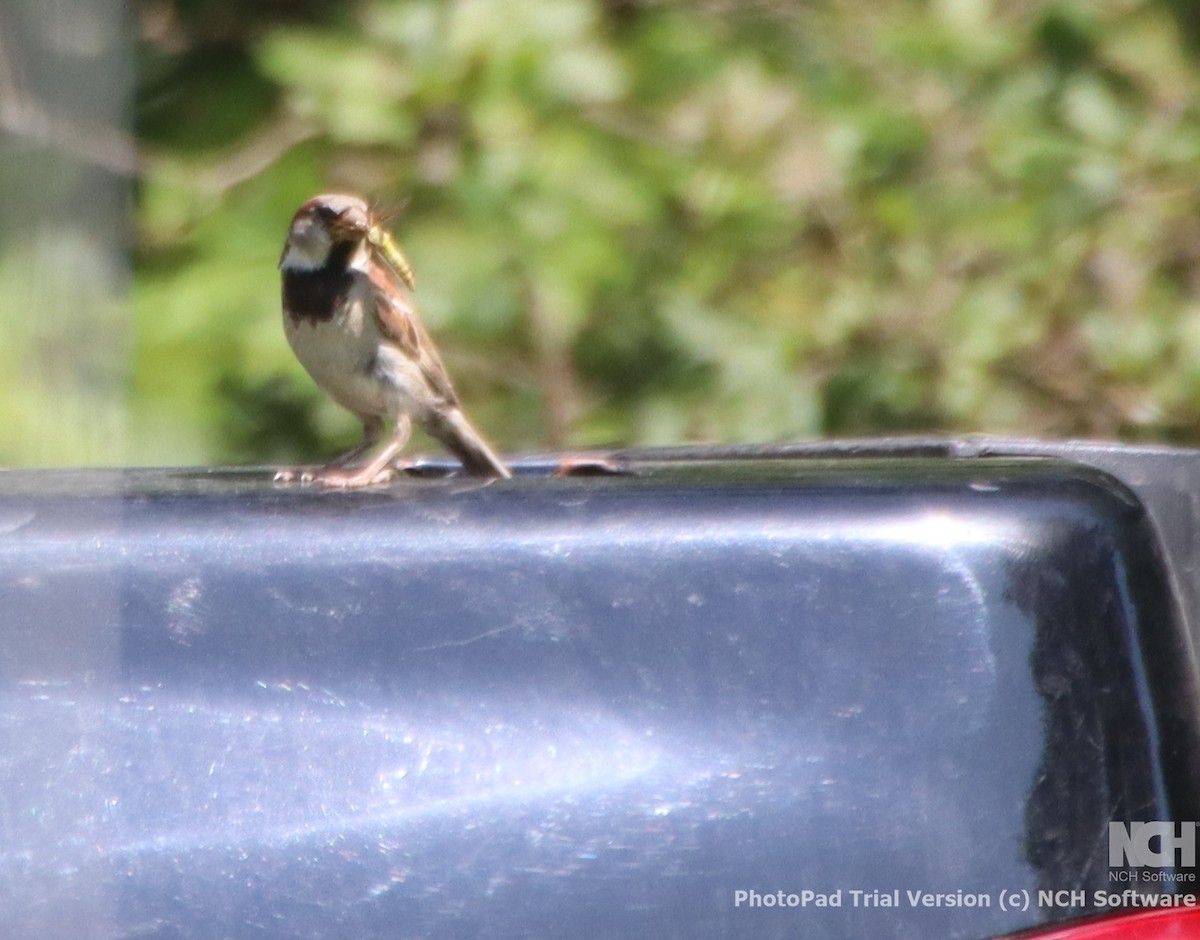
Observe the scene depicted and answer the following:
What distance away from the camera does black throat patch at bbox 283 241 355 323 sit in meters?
3.38

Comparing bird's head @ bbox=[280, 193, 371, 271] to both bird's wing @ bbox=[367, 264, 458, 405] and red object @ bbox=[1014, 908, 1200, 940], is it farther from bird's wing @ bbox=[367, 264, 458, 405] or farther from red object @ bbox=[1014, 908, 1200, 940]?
red object @ bbox=[1014, 908, 1200, 940]

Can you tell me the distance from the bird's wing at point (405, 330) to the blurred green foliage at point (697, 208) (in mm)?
971

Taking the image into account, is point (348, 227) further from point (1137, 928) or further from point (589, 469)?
point (1137, 928)

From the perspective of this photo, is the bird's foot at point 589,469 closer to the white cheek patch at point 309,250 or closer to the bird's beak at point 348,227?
the bird's beak at point 348,227

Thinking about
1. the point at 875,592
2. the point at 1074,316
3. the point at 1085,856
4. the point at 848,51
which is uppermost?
the point at 848,51

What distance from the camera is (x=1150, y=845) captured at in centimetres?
155

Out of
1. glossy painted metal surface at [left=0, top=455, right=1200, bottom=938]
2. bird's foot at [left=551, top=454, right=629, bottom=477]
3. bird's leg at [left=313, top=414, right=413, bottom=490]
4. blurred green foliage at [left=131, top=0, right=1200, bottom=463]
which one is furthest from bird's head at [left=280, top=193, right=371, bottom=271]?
glossy painted metal surface at [left=0, top=455, right=1200, bottom=938]

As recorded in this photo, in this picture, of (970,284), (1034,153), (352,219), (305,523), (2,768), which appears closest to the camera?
(2,768)

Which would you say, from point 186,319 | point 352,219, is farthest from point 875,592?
point 186,319

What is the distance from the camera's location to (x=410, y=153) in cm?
462

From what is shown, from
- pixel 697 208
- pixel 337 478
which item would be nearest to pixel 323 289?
pixel 337 478

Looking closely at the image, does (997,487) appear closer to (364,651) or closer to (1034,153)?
(364,651)

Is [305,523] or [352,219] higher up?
[352,219]

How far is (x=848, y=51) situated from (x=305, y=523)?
387cm
